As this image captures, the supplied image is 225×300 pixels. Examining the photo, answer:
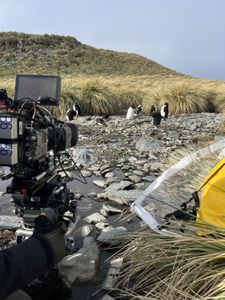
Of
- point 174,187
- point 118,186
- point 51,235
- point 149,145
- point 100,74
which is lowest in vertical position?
point 118,186

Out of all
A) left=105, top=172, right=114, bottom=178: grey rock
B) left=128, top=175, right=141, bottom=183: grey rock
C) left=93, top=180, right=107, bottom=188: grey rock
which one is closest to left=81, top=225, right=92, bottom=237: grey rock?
left=93, top=180, right=107, bottom=188: grey rock

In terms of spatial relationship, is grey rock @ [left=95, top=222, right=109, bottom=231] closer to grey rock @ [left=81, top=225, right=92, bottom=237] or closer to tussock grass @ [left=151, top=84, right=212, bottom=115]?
grey rock @ [left=81, top=225, right=92, bottom=237]

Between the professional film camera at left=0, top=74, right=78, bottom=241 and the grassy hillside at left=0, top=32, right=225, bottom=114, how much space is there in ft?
32.4

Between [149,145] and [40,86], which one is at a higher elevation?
[40,86]

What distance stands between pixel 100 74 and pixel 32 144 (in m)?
38.4

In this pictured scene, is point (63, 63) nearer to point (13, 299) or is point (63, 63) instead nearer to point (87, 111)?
point (87, 111)

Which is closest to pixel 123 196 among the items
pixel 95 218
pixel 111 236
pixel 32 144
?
pixel 95 218

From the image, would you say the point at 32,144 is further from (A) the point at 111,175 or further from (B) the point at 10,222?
(A) the point at 111,175

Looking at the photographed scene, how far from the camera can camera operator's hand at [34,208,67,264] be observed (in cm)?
199

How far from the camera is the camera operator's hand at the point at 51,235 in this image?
199cm

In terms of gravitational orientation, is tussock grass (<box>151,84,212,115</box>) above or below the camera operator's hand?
above

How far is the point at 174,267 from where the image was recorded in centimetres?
270

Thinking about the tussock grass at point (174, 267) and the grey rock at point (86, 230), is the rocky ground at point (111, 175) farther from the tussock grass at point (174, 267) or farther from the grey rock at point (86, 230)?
the tussock grass at point (174, 267)

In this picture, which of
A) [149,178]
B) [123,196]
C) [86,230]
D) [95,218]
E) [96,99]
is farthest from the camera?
[96,99]
